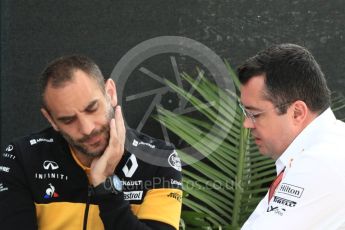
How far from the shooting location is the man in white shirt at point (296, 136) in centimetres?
181

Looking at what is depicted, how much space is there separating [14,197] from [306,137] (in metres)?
1.04

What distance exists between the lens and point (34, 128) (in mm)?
3908

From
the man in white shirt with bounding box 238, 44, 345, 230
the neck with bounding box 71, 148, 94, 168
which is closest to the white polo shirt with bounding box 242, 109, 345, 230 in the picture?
the man in white shirt with bounding box 238, 44, 345, 230

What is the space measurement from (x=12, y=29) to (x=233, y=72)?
1.27 meters

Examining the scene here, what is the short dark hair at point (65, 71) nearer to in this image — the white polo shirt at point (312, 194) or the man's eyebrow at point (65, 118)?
the man's eyebrow at point (65, 118)

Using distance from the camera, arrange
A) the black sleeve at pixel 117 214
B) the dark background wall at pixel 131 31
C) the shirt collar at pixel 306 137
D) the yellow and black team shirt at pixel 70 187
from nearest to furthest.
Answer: the shirt collar at pixel 306 137 → the black sleeve at pixel 117 214 → the yellow and black team shirt at pixel 70 187 → the dark background wall at pixel 131 31

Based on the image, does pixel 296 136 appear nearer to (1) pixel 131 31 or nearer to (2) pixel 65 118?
(2) pixel 65 118

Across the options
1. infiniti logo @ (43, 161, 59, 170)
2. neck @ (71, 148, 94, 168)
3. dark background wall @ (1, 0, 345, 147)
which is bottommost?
infiniti logo @ (43, 161, 59, 170)

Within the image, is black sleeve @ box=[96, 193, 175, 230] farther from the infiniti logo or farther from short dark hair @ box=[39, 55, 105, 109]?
short dark hair @ box=[39, 55, 105, 109]

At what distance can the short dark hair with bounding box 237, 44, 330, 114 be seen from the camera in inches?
81.0

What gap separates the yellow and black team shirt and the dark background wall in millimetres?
1377

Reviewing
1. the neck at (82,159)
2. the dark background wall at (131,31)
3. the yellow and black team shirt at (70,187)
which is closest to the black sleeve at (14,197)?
the yellow and black team shirt at (70,187)

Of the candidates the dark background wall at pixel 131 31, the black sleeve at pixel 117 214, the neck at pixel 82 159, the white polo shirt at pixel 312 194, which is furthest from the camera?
the dark background wall at pixel 131 31

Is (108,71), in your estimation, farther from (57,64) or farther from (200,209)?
(57,64)
